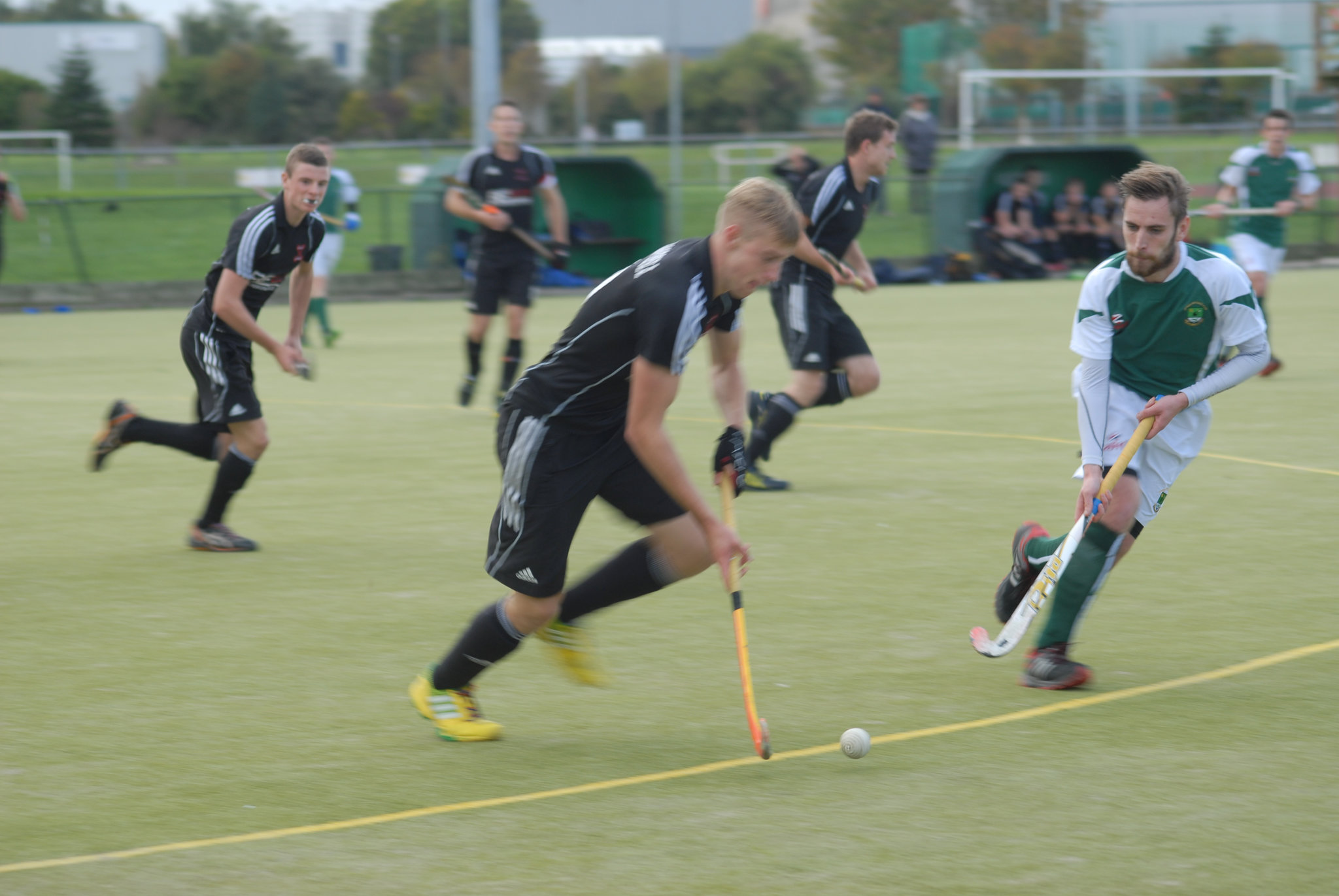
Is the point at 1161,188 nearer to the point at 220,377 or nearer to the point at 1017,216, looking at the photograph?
the point at 220,377

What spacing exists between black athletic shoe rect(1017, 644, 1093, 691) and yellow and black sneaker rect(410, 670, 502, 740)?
1616mm

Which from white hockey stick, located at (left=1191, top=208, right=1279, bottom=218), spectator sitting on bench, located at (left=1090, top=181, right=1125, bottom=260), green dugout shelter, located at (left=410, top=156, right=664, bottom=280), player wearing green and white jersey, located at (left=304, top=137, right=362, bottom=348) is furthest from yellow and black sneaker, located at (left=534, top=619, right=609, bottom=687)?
spectator sitting on bench, located at (left=1090, top=181, right=1125, bottom=260)

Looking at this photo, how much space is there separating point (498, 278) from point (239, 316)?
4.78 metres

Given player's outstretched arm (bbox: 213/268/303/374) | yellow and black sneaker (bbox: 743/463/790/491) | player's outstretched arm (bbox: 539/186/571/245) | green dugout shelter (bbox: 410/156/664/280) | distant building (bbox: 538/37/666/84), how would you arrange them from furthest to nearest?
distant building (bbox: 538/37/666/84) → green dugout shelter (bbox: 410/156/664/280) → player's outstretched arm (bbox: 539/186/571/245) → yellow and black sneaker (bbox: 743/463/790/491) → player's outstretched arm (bbox: 213/268/303/374)

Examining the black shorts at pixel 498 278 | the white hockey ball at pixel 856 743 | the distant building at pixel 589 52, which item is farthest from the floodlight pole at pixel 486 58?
the distant building at pixel 589 52

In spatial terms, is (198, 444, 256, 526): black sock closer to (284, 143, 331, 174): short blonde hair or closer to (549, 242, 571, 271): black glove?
(284, 143, 331, 174): short blonde hair

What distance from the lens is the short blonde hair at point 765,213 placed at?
3.80m

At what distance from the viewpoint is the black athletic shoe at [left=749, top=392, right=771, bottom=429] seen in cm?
822

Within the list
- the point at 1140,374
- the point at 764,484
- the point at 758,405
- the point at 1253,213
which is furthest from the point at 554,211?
the point at 1140,374

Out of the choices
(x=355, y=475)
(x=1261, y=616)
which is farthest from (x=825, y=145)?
(x=1261, y=616)

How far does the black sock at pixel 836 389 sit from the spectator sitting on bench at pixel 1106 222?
1593cm

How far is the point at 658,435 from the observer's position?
Result: 384cm

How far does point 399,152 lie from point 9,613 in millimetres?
31332

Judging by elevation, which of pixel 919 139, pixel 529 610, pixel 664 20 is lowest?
pixel 529 610
